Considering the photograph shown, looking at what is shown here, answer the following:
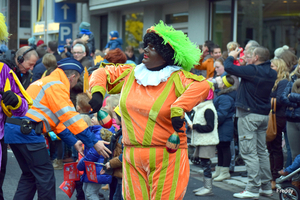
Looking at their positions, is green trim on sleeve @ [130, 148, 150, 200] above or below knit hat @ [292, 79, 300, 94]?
below

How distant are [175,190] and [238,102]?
2.88 metres

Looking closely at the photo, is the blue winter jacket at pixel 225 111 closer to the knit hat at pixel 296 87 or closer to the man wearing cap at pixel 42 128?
the knit hat at pixel 296 87

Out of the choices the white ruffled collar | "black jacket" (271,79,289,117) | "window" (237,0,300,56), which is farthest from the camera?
"window" (237,0,300,56)

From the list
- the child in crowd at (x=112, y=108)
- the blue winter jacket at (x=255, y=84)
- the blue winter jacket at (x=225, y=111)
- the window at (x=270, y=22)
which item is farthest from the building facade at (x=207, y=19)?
the child in crowd at (x=112, y=108)

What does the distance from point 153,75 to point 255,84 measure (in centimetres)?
281

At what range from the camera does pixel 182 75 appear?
315cm

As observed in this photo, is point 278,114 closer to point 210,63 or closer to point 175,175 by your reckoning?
point 210,63

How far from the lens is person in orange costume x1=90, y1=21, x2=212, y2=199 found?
3.06 metres

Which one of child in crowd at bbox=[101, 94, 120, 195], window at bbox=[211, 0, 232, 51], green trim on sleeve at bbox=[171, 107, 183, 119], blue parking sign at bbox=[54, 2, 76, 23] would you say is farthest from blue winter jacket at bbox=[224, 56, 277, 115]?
blue parking sign at bbox=[54, 2, 76, 23]

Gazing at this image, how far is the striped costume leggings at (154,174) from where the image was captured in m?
3.08

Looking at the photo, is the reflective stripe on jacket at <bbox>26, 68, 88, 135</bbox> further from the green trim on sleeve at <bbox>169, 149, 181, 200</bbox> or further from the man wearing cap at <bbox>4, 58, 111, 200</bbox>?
the green trim on sleeve at <bbox>169, 149, 181, 200</bbox>

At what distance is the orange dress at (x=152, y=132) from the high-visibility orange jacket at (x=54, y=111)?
1021mm

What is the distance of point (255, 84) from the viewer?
5543mm

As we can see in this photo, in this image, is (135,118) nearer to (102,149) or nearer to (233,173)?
(102,149)
